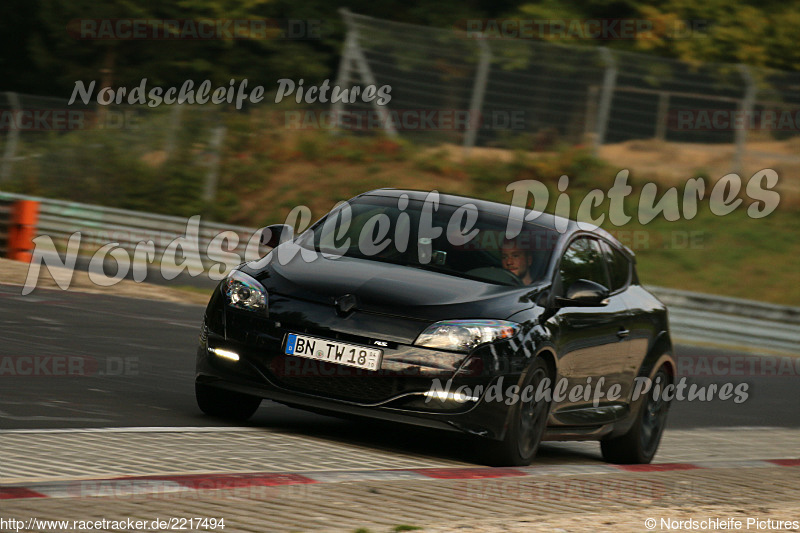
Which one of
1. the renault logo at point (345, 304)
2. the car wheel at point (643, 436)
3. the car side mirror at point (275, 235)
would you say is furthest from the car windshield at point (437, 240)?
the car wheel at point (643, 436)

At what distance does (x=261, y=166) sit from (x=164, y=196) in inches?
112

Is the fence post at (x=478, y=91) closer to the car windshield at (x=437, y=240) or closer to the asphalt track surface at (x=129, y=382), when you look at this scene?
the asphalt track surface at (x=129, y=382)

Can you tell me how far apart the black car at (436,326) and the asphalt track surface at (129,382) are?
43cm

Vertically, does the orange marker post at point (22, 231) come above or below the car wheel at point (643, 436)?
below

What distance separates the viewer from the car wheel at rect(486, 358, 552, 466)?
8.20m

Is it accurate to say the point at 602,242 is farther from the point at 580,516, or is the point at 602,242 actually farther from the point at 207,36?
the point at 207,36

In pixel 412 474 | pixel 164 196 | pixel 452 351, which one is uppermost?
pixel 452 351

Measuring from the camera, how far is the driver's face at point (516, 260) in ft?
29.1

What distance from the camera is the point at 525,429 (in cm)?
845

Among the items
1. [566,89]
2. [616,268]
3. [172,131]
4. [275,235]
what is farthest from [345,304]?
[172,131]

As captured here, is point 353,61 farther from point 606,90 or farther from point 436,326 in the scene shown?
point 436,326

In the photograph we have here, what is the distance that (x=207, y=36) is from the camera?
4184cm

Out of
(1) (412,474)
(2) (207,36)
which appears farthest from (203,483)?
(2) (207,36)

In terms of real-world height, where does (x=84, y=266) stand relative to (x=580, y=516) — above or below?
below
